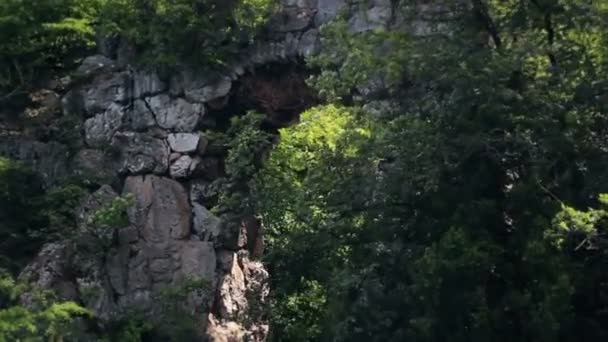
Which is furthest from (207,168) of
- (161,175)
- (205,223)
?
(205,223)

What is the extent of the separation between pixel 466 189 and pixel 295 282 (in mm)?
2314

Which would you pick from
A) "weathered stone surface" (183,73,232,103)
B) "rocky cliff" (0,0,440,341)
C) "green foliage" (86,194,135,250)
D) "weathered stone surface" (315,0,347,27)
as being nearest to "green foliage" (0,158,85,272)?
"rocky cliff" (0,0,440,341)

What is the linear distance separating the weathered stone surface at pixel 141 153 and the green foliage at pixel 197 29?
0.80m

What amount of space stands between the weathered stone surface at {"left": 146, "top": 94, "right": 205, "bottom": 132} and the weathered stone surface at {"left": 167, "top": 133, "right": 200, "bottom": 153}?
7 cm

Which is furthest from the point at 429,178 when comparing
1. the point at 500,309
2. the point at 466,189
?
the point at 500,309

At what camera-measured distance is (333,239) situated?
11000 millimetres

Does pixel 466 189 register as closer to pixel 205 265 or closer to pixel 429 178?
pixel 429 178

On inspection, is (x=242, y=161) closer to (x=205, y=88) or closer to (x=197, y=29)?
(x=205, y=88)

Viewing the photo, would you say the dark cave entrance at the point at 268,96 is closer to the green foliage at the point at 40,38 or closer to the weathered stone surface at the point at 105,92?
the weathered stone surface at the point at 105,92

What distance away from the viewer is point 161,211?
12.7 metres

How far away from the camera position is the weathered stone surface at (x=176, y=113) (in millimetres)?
12914

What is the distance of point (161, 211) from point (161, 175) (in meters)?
0.38

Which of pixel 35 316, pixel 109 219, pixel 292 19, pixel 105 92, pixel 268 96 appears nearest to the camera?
pixel 35 316

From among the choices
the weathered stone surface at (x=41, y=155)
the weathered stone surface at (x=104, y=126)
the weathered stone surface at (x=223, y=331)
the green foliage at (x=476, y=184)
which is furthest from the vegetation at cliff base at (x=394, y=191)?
the weathered stone surface at (x=104, y=126)
